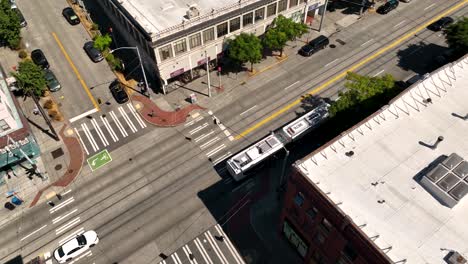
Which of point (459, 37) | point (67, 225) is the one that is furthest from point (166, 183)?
point (459, 37)

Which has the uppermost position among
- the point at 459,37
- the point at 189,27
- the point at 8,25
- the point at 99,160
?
the point at 189,27

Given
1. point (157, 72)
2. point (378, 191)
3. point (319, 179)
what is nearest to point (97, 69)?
point (157, 72)

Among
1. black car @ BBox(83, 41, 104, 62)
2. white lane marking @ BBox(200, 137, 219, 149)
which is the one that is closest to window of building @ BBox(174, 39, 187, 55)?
white lane marking @ BBox(200, 137, 219, 149)

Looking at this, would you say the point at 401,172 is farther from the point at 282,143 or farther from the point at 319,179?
the point at 282,143

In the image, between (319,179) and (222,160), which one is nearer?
(319,179)

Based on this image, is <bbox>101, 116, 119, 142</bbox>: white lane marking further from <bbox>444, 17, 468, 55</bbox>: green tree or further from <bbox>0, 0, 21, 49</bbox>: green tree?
<bbox>444, 17, 468, 55</bbox>: green tree

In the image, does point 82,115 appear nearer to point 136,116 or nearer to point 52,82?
point 136,116
